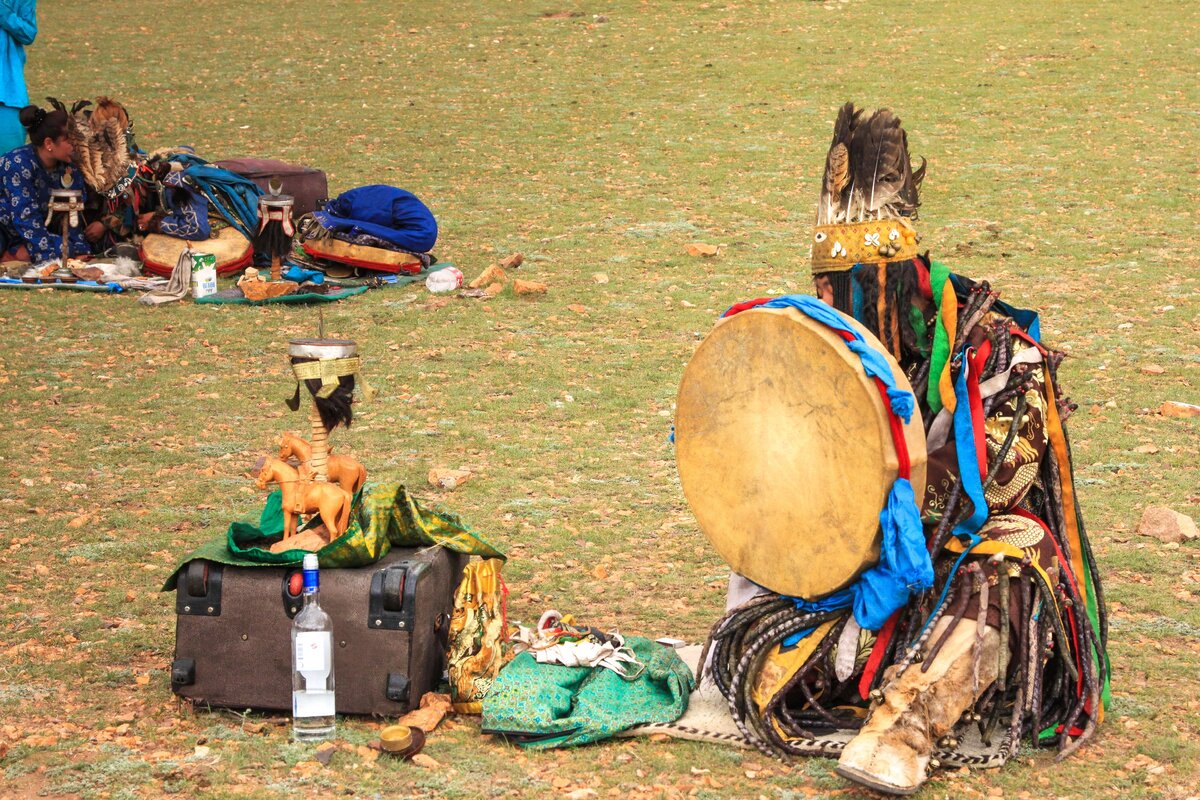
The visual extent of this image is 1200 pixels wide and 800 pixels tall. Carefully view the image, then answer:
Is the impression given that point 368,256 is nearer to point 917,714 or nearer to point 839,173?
point 839,173

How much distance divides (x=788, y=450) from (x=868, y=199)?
2.83ft

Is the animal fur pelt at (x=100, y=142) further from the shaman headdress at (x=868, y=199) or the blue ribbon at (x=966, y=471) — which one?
the blue ribbon at (x=966, y=471)

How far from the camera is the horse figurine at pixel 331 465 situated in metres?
4.80

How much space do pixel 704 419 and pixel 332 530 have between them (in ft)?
4.21

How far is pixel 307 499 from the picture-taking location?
471 centimetres

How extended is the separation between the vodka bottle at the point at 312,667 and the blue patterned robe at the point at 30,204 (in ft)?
25.0

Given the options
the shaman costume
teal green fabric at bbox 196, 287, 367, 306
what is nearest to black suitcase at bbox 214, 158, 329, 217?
teal green fabric at bbox 196, 287, 367, 306

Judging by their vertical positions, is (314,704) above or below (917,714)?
below

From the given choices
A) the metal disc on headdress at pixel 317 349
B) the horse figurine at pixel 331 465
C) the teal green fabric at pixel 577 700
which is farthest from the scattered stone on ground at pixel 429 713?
the metal disc on headdress at pixel 317 349

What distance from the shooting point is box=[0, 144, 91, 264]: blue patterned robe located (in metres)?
10.8

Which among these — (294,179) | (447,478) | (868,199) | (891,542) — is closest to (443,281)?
(294,179)

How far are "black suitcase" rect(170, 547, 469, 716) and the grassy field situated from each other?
11 cm

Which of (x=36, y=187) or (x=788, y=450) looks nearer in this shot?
(x=788, y=450)

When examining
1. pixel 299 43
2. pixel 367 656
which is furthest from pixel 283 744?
pixel 299 43
